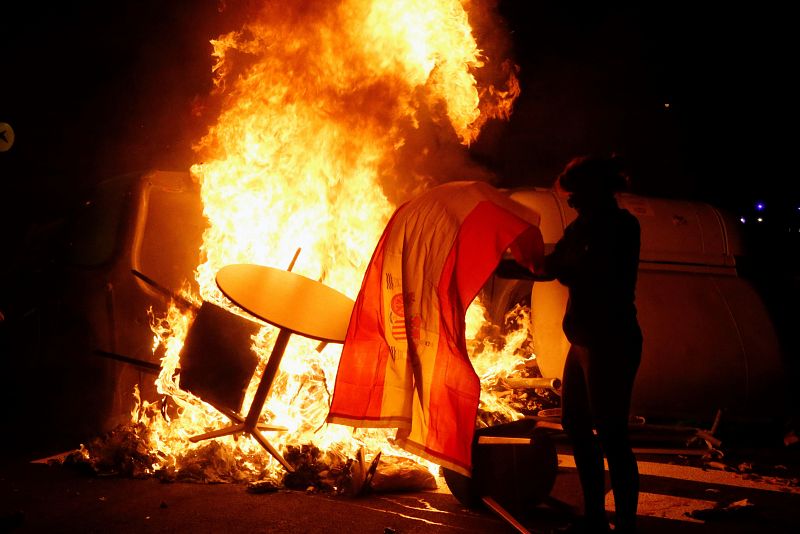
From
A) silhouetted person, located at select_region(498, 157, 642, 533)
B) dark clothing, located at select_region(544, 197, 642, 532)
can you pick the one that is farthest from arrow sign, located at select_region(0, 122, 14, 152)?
dark clothing, located at select_region(544, 197, 642, 532)

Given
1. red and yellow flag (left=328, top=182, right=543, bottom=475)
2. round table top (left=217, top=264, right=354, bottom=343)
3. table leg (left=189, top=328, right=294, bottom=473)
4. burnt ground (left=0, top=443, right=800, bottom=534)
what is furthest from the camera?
table leg (left=189, top=328, right=294, bottom=473)

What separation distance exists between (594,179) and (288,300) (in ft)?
9.01

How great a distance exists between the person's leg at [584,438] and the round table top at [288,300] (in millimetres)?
1920

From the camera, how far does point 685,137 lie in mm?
16438

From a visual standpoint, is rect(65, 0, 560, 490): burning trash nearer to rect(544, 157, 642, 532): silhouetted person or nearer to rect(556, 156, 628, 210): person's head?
rect(544, 157, 642, 532): silhouetted person

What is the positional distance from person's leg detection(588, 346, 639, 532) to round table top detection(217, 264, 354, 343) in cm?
219

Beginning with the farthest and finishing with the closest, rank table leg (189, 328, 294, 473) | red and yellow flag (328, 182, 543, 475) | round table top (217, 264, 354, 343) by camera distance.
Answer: table leg (189, 328, 294, 473) < round table top (217, 264, 354, 343) < red and yellow flag (328, 182, 543, 475)

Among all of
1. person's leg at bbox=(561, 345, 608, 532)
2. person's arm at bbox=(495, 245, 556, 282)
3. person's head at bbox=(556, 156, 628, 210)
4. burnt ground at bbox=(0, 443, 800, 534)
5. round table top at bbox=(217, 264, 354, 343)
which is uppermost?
person's head at bbox=(556, 156, 628, 210)

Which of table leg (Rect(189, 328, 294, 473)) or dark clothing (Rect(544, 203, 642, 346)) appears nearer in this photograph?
dark clothing (Rect(544, 203, 642, 346))

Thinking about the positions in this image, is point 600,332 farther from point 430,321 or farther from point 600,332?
point 430,321

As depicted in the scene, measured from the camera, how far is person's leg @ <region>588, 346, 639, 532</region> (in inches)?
135

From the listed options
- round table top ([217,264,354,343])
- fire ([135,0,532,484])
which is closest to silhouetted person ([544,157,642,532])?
round table top ([217,264,354,343])

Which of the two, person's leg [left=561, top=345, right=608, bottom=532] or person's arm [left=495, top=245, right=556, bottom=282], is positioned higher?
person's arm [left=495, top=245, right=556, bottom=282]

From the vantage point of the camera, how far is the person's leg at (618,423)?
3.42m
